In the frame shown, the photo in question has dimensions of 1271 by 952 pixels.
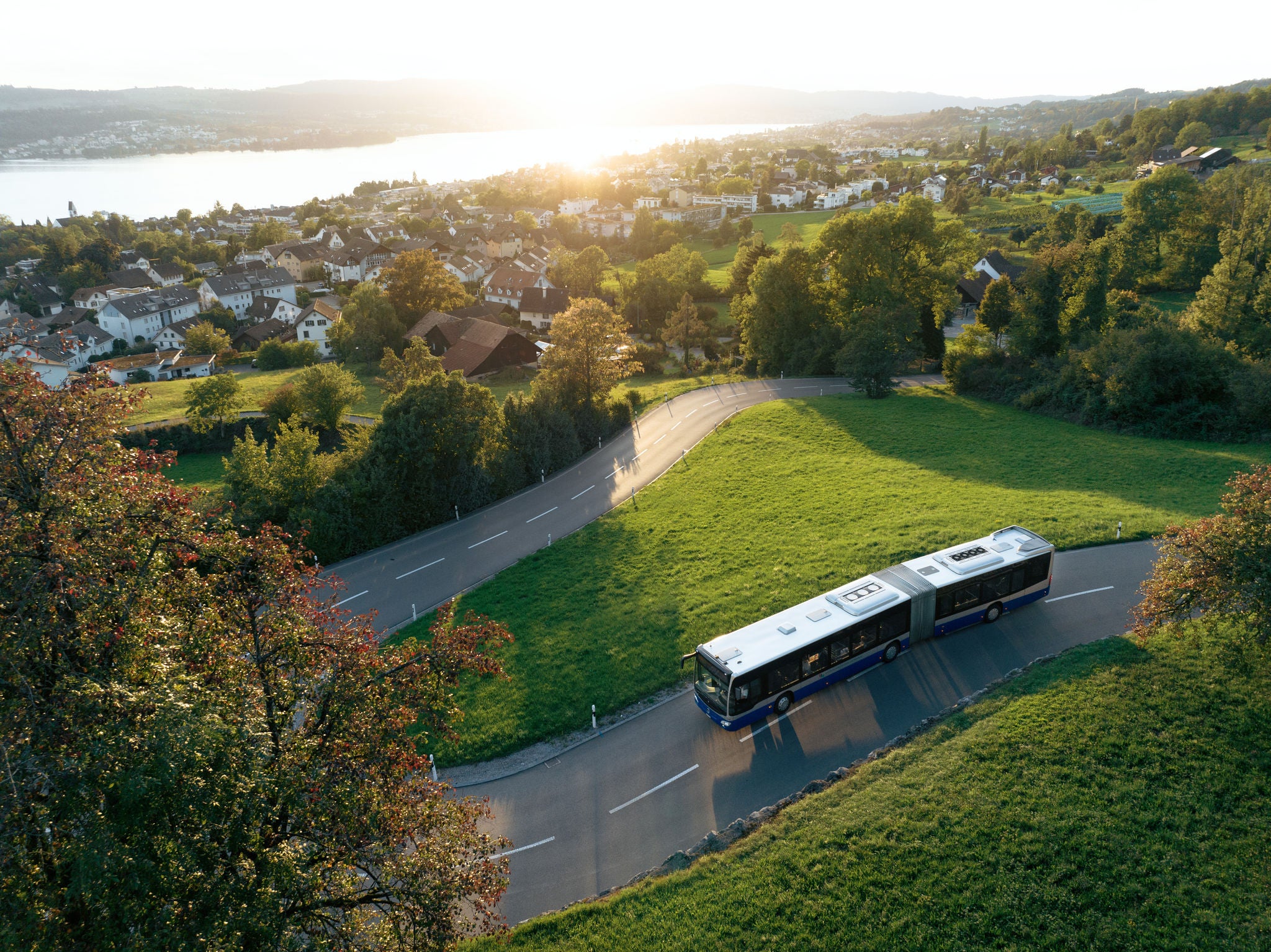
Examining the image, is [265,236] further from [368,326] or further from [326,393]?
[326,393]

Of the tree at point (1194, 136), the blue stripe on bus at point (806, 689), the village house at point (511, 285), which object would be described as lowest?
the blue stripe on bus at point (806, 689)

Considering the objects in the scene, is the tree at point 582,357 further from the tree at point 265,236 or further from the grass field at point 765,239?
the tree at point 265,236

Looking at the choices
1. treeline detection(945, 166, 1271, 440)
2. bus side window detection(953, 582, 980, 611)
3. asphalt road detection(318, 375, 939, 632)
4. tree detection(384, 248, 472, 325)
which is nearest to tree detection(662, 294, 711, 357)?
asphalt road detection(318, 375, 939, 632)

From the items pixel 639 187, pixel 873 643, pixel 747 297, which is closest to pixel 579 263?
pixel 747 297

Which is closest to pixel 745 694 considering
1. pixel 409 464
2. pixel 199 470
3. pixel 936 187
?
pixel 409 464

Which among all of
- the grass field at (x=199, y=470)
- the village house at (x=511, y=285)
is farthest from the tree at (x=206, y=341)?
the grass field at (x=199, y=470)

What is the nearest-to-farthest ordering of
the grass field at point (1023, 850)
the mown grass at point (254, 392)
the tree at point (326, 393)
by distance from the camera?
1. the grass field at point (1023, 850)
2. the tree at point (326, 393)
3. the mown grass at point (254, 392)

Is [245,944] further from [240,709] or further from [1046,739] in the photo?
[1046,739]
